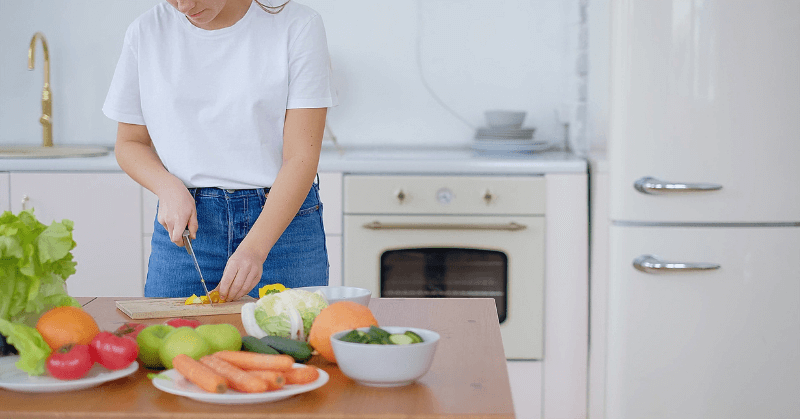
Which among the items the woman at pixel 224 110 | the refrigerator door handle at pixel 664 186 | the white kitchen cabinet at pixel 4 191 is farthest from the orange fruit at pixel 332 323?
the white kitchen cabinet at pixel 4 191

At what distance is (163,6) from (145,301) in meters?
0.55

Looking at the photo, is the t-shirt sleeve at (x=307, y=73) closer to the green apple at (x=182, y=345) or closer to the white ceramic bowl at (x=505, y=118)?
the green apple at (x=182, y=345)

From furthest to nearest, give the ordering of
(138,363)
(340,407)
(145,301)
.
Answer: (145,301) → (138,363) → (340,407)

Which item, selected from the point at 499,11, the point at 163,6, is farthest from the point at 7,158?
the point at 499,11

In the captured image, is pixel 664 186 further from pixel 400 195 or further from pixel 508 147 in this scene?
pixel 400 195

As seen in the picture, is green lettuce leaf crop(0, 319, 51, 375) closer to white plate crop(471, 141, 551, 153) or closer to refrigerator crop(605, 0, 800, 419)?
refrigerator crop(605, 0, 800, 419)

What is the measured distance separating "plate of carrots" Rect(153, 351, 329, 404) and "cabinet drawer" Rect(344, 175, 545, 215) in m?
1.60

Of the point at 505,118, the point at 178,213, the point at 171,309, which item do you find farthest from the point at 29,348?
the point at 505,118

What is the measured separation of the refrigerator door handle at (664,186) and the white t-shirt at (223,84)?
1014 millimetres

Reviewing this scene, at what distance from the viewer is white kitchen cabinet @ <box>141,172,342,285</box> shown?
238 cm

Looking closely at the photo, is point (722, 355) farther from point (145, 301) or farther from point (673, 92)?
point (145, 301)

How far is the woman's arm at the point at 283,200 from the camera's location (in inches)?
44.8

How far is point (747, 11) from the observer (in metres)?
2.04

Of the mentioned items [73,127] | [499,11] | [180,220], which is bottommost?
[180,220]
